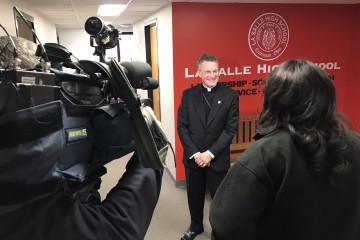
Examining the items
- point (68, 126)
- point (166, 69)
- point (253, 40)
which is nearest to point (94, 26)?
point (68, 126)

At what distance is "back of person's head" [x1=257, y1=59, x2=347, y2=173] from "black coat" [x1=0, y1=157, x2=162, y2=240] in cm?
54

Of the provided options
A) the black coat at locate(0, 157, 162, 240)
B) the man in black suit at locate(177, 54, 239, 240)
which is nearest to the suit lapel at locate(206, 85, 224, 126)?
the man in black suit at locate(177, 54, 239, 240)

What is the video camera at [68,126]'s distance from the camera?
46cm

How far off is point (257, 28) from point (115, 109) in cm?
317

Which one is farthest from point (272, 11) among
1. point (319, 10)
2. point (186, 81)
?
point (186, 81)

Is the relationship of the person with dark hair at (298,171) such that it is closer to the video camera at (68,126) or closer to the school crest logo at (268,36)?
the video camera at (68,126)

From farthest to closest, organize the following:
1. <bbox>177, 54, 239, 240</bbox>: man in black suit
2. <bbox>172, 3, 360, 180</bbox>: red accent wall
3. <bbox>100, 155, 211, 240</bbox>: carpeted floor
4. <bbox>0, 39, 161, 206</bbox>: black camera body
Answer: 1. <bbox>172, 3, 360, 180</bbox>: red accent wall
2. <bbox>100, 155, 211, 240</bbox>: carpeted floor
3. <bbox>177, 54, 239, 240</bbox>: man in black suit
4. <bbox>0, 39, 161, 206</bbox>: black camera body

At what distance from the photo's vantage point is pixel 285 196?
989mm

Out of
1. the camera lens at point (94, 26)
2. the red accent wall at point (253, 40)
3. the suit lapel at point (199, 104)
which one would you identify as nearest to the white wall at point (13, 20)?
the red accent wall at point (253, 40)

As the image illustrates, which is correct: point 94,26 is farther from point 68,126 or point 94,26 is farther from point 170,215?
point 170,215

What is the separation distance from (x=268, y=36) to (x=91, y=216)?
11.4ft

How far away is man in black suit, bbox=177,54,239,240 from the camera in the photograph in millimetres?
2469

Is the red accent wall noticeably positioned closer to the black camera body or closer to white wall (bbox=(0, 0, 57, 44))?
white wall (bbox=(0, 0, 57, 44))

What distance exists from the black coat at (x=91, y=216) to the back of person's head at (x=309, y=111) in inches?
21.4
